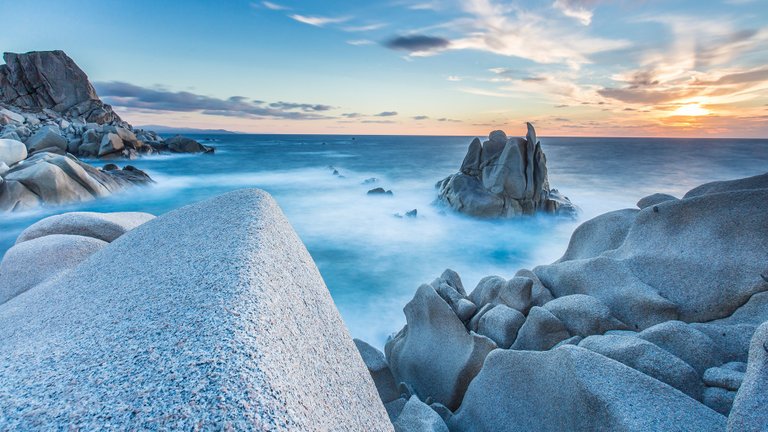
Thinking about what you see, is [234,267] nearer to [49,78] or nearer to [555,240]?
[555,240]

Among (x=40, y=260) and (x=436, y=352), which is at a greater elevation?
(x=40, y=260)

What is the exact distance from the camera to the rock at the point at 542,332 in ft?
14.5

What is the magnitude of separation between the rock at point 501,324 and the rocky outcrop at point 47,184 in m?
17.9

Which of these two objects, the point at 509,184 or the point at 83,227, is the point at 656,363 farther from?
the point at 509,184

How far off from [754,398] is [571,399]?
3.35 feet

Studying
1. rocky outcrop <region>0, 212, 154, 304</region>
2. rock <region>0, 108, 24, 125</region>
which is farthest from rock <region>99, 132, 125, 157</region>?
rocky outcrop <region>0, 212, 154, 304</region>

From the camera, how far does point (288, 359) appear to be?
1793 millimetres

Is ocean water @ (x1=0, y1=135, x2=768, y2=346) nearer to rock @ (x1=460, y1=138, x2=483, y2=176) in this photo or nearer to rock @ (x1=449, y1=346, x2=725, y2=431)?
rock @ (x1=460, y1=138, x2=483, y2=176)

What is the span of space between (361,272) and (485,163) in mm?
8968

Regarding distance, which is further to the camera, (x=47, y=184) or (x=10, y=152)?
(x=10, y=152)

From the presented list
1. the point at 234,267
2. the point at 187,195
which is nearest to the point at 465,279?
the point at 234,267

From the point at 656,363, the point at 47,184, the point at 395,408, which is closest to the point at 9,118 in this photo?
the point at 47,184

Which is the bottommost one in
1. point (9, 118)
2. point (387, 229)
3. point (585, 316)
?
point (387, 229)

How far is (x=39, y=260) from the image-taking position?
471 cm
